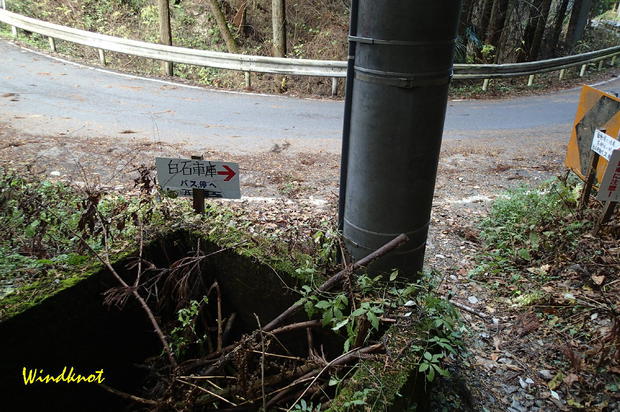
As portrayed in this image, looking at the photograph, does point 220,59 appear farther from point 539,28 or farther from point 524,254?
point 539,28

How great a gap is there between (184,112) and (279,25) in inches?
204

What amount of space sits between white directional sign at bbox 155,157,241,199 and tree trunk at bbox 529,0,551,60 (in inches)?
649

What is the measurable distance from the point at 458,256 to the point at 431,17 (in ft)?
10.3

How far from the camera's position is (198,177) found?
3.58 m

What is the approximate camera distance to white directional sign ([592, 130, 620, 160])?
434 centimetres

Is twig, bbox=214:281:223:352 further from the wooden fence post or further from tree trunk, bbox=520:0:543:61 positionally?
tree trunk, bbox=520:0:543:61

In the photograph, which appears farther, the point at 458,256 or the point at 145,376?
the point at 458,256

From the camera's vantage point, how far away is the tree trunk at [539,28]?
16020 millimetres

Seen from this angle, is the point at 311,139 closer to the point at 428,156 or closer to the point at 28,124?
the point at 28,124

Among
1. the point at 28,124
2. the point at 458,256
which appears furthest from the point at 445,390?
the point at 28,124

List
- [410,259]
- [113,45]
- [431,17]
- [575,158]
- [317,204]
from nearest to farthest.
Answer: [431,17] → [410,259] → [575,158] → [317,204] → [113,45]

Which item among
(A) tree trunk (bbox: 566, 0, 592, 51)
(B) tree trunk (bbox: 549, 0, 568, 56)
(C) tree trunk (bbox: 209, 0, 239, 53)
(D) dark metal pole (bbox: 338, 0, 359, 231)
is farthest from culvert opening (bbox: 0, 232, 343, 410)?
(A) tree trunk (bbox: 566, 0, 592, 51)

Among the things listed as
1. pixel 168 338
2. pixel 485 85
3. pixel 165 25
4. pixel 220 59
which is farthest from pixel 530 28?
pixel 168 338

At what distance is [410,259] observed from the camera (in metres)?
2.74
